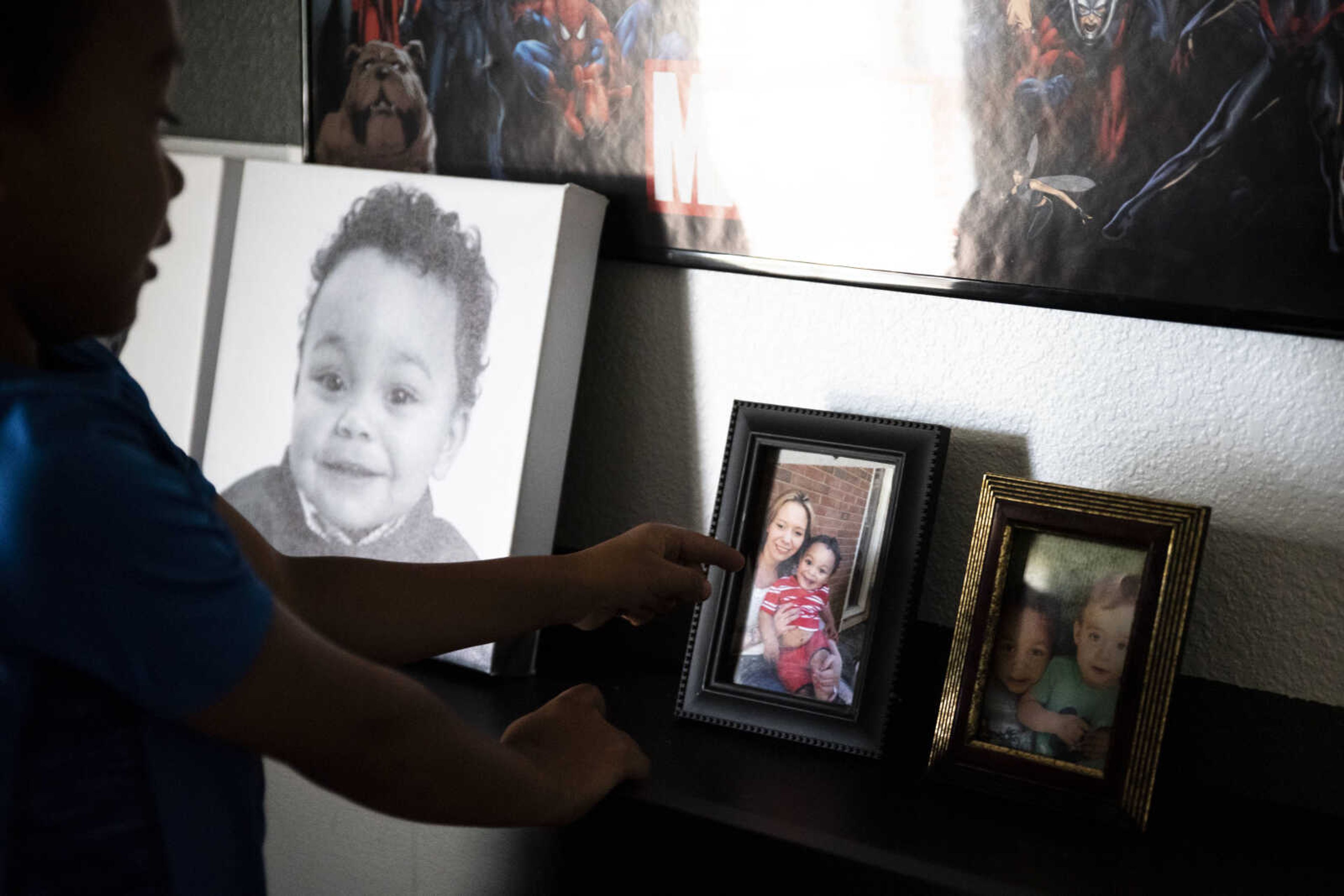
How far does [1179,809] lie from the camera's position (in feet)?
3.15

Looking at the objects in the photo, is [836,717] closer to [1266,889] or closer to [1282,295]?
[1266,889]

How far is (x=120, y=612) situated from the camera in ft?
1.53

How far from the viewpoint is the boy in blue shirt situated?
465mm

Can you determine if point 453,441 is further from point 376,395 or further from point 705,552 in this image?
point 705,552

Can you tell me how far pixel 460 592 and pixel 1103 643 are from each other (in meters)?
0.52

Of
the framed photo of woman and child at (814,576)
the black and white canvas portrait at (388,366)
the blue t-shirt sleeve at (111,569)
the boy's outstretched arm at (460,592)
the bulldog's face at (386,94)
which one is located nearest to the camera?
the blue t-shirt sleeve at (111,569)

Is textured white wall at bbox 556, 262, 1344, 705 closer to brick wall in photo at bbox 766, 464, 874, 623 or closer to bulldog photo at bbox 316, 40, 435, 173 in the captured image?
brick wall in photo at bbox 766, 464, 874, 623

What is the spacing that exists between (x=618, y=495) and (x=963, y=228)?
1.49 feet

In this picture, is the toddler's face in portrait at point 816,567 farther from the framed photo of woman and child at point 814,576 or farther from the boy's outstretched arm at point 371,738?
the boy's outstretched arm at point 371,738

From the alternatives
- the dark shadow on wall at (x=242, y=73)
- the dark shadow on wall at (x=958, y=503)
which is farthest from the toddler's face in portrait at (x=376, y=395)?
the dark shadow on wall at (x=958, y=503)

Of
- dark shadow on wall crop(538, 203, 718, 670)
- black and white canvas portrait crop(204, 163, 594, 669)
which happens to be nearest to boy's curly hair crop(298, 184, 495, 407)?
black and white canvas portrait crop(204, 163, 594, 669)

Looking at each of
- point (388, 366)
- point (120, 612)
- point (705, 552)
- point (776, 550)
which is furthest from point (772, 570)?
point (120, 612)

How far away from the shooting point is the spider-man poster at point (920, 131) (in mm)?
925

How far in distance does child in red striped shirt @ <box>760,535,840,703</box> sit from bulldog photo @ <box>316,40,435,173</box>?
61 cm
